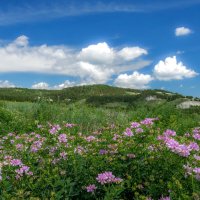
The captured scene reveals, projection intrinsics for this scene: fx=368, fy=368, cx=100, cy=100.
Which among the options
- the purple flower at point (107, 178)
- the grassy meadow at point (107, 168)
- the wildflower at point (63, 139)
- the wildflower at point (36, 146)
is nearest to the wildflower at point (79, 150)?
the grassy meadow at point (107, 168)

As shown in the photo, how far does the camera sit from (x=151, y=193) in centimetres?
440

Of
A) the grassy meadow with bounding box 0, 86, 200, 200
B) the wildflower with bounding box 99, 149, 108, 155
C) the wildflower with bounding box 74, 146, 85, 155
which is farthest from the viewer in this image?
the wildflower with bounding box 74, 146, 85, 155

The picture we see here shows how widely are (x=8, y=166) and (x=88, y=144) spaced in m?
1.28

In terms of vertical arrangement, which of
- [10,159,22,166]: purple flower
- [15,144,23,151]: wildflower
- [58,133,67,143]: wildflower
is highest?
[58,133,67,143]: wildflower

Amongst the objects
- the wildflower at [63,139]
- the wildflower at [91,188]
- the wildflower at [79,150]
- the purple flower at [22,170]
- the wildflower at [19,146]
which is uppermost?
the wildflower at [63,139]

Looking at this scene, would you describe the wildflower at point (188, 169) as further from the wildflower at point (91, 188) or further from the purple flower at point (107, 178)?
the wildflower at point (91, 188)

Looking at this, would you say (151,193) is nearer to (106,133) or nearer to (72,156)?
(72,156)

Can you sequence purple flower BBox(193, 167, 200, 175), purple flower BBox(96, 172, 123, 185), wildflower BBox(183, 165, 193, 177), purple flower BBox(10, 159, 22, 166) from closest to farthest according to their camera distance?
purple flower BBox(193, 167, 200, 175) < wildflower BBox(183, 165, 193, 177) < purple flower BBox(96, 172, 123, 185) < purple flower BBox(10, 159, 22, 166)

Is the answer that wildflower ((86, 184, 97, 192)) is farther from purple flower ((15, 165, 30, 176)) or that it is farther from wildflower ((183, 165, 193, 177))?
wildflower ((183, 165, 193, 177))

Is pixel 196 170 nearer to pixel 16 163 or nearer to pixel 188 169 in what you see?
pixel 188 169

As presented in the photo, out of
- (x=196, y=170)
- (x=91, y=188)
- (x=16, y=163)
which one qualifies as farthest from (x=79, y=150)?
(x=196, y=170)

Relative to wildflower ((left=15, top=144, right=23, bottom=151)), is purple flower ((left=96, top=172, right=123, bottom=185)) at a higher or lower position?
lower

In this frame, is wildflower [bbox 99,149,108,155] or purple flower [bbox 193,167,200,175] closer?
purple flower [bbox 193,167,200,175]

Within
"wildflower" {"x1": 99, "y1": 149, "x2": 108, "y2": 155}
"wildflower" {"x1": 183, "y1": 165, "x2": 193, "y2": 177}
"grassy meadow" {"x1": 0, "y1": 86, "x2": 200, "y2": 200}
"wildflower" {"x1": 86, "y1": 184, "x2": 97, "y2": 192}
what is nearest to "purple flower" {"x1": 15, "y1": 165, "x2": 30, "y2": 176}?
"grassy meadow" {"x1": 0, "y1": 86, "x2": 200, "y2": 200}
